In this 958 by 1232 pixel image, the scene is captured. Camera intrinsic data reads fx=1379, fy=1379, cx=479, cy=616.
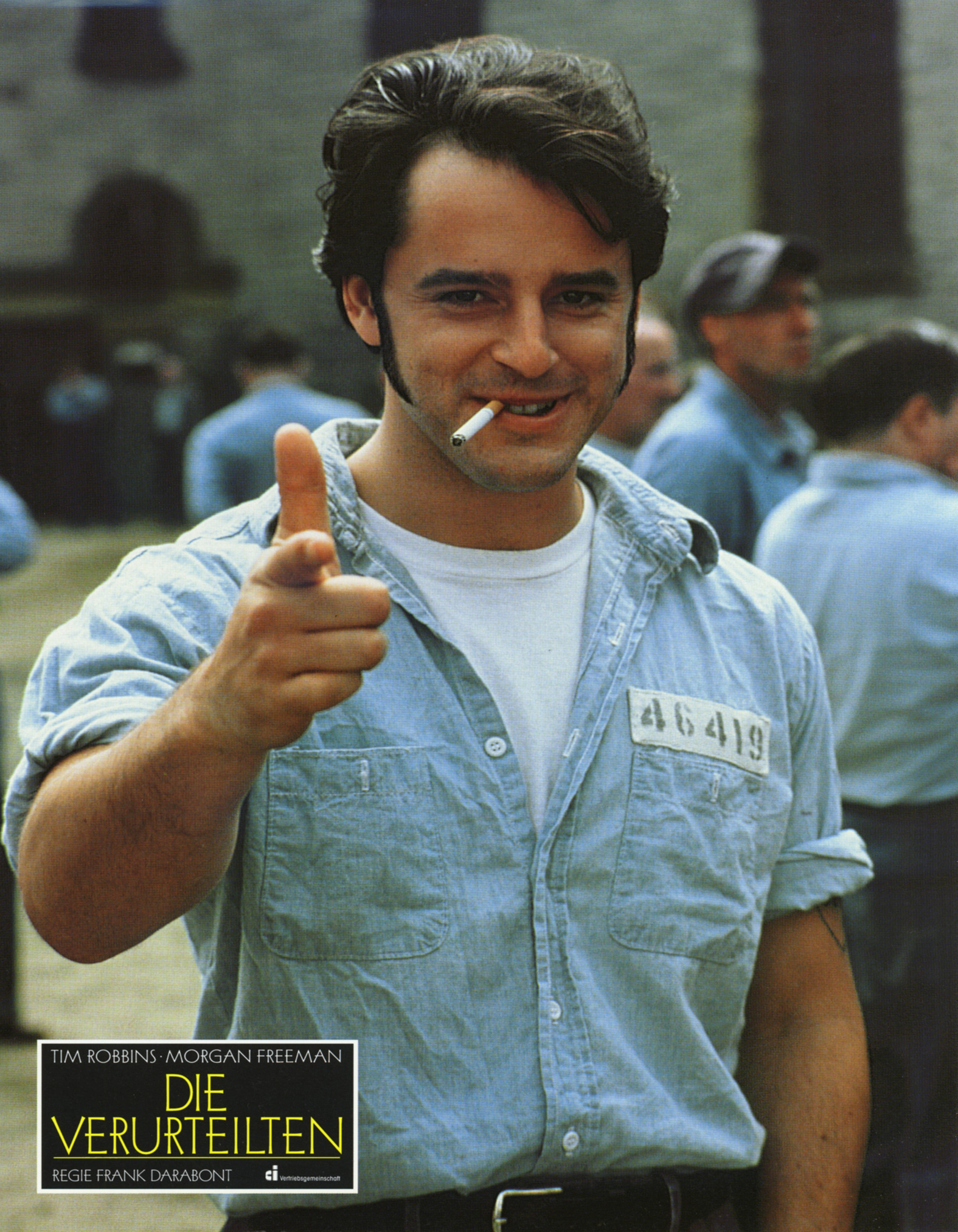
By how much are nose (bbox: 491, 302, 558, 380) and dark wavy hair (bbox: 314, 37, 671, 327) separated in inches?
4.3

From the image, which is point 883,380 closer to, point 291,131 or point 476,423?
point 476,423

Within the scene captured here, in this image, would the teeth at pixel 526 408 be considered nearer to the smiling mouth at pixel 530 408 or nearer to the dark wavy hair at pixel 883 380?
the smiling mouth at pixel 530 408

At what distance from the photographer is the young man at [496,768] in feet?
3.78

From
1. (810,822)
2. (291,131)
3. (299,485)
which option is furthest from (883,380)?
(291,131)

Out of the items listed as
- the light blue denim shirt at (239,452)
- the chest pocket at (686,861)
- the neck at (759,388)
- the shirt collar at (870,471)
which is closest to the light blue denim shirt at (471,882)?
the chest pocket at (686,861)

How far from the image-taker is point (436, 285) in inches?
47.9

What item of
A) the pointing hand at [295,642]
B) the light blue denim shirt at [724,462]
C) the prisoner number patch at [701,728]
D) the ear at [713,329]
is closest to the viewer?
the pointing hand at [295,642]

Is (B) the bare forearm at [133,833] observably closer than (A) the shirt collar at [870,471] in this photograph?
Yes

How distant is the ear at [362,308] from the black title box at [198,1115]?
2.18 ft

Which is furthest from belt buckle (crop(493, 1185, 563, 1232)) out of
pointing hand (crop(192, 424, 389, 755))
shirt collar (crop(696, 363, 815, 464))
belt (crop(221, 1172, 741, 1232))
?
shirt collar (crop(696, 363, 815, 464))

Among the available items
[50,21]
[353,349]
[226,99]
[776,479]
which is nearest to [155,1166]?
[776,479]

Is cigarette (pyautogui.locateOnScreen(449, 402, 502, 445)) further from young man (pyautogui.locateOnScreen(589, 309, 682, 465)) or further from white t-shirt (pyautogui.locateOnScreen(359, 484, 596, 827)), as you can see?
young man (pyautogui.locateOnScreen(589, 309, 682, 465))

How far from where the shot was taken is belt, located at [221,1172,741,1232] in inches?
46.1

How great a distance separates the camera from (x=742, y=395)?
9.67 ft
